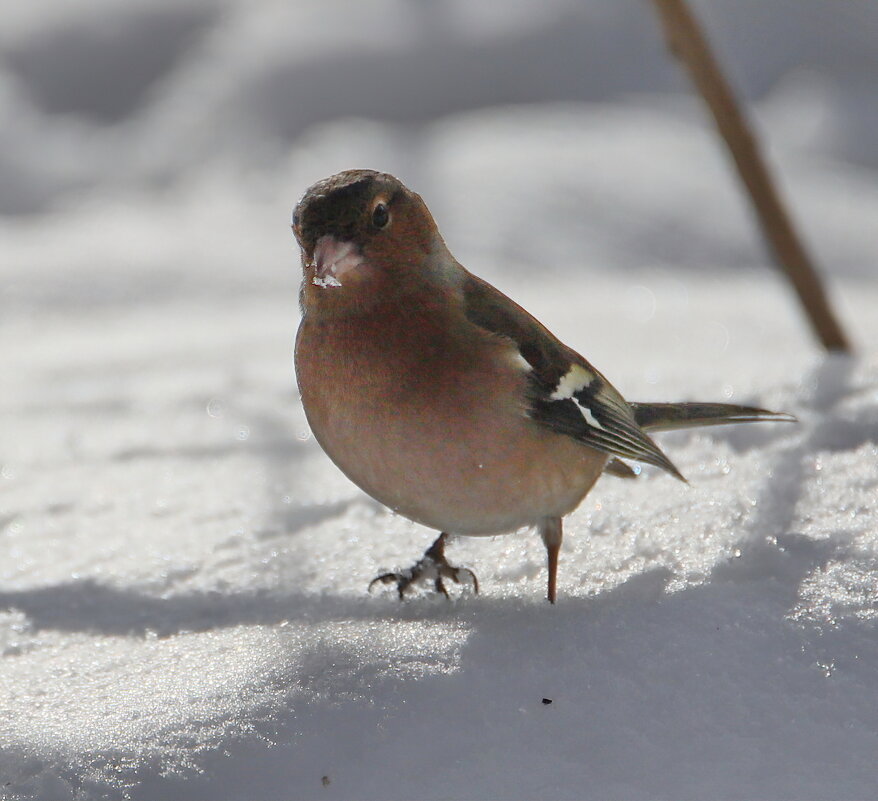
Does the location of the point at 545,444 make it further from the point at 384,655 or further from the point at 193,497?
the point at 193,497

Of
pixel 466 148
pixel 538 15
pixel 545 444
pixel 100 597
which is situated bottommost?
pixel 100 597

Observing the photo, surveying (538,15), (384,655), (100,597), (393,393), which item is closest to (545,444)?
A: (393,393)

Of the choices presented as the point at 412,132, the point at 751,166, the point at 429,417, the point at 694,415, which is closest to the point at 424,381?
the point at 429,417

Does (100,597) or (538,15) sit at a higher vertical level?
(538,15)

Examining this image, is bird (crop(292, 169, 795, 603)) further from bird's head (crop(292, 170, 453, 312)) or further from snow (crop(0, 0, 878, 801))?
snow (crop(0, 0, 878, 801))

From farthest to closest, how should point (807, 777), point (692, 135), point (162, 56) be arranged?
point (162, 56) → point (692, 135) → point (807, 777)

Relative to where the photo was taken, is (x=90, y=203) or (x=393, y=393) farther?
(x=90, y=203)

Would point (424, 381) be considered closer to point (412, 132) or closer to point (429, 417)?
point (429, 417)
